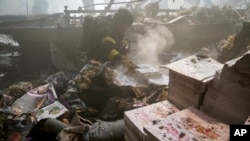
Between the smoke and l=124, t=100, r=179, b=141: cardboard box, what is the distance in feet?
11.1

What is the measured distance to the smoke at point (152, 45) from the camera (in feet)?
20.7

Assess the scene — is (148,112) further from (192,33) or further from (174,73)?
(192,33)

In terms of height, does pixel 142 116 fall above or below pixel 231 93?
below

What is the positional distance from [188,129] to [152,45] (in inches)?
213

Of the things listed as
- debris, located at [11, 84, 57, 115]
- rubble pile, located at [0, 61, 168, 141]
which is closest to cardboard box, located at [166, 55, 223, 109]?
rubble pile, located at [0, 61, 168, 141]

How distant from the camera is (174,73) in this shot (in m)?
2.66

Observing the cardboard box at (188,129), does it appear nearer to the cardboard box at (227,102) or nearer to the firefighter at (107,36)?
the cardboard box at (227,102)

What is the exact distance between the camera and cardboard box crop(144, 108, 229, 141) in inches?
68.9

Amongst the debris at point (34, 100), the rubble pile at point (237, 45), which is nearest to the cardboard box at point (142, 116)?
the debris at point (34, 100)

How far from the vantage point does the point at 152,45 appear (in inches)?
278

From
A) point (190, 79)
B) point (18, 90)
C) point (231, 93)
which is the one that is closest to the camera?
point (231, 93)

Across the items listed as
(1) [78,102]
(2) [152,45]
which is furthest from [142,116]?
(2) [152,45]

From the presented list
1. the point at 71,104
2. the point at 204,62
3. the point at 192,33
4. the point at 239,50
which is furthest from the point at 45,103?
the point at 192,33

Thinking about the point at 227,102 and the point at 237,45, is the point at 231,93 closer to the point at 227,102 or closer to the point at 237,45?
the point at 227,102
